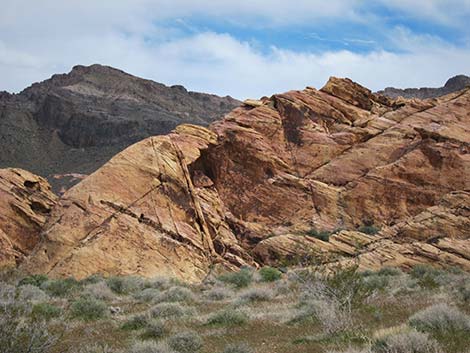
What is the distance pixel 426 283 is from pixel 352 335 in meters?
10.8

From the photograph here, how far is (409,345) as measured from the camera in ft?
26.9

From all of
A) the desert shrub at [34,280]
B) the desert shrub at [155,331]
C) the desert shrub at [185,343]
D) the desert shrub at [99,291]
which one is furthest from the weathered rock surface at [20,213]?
the desert shrub at [185,343]

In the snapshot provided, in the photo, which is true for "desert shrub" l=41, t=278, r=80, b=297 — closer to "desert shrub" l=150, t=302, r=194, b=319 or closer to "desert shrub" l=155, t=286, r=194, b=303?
"desert shrub" l=155, t=286, r=194, b=303

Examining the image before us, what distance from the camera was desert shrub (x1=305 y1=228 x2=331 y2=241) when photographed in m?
28.9

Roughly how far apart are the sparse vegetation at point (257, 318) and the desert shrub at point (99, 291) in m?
0.04

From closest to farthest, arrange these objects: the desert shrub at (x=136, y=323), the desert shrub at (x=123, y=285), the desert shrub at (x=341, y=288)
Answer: the desert shrub at (x=341, y=288) → the desert shrub at (x=136, y=323) → the desert shrub at (x=123, y=285)

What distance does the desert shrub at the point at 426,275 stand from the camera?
A: 65.1 feet

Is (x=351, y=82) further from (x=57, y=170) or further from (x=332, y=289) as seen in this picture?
(x=57, y=170)

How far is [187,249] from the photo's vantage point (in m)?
27.3

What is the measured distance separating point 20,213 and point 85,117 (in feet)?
249

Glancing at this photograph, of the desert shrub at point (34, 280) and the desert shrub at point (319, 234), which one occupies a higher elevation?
the desert shrub at point (319, 234)

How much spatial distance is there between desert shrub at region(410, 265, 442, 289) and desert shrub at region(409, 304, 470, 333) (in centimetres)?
877

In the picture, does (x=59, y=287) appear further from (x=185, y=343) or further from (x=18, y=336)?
(x=18, y=336)

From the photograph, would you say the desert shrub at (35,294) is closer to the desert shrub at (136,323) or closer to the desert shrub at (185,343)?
the desert shrub at (136,323)
